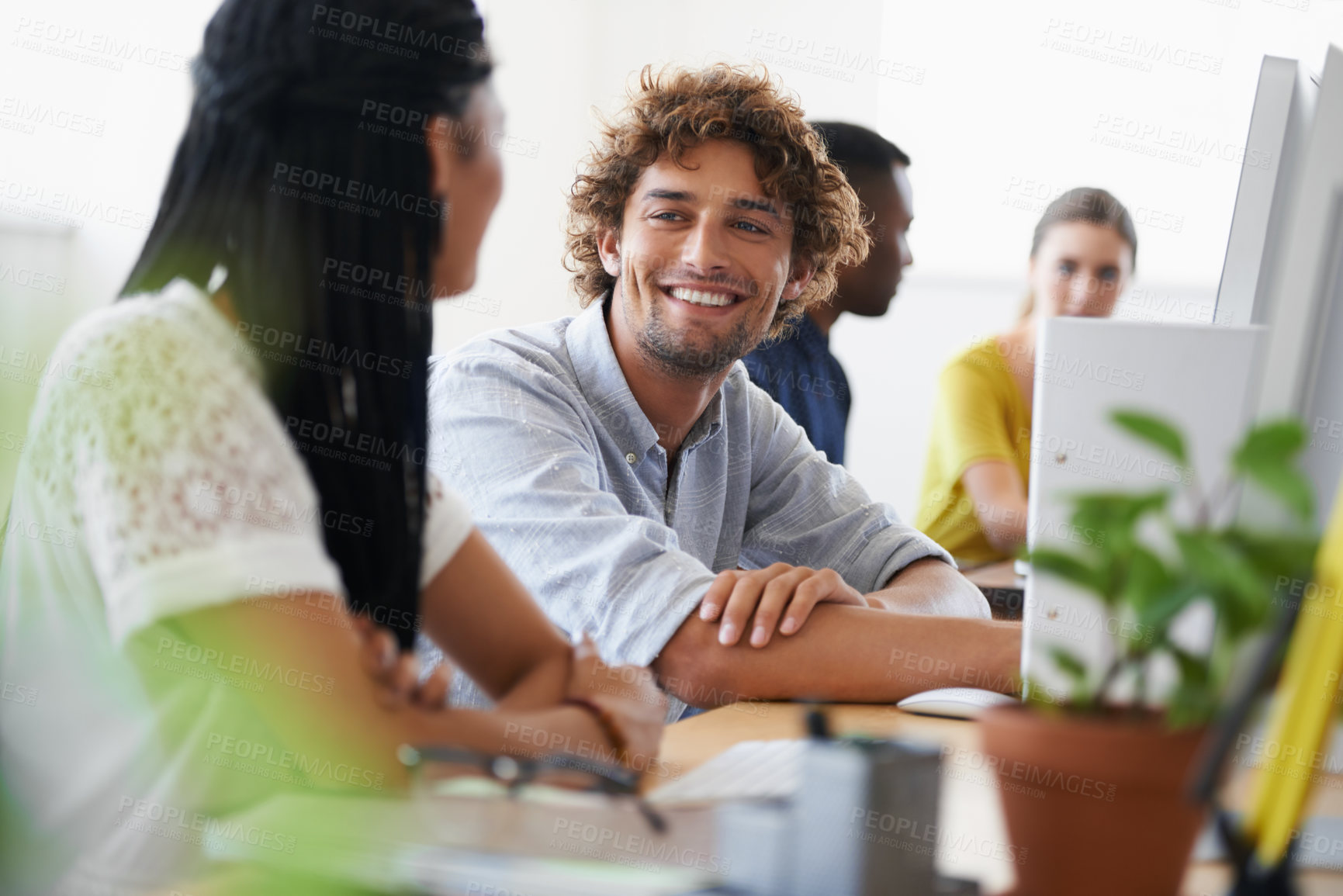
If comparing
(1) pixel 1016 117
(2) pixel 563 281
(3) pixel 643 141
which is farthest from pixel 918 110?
(3) pixel 643 141

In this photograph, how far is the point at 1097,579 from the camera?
17.4 inches

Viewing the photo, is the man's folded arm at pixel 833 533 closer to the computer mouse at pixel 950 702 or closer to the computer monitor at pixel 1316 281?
the computer mouse at pixel 950 702

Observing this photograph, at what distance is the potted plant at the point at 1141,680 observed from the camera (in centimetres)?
42

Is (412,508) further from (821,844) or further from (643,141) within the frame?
(643,141)

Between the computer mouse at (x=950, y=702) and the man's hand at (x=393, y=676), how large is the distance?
511 millimetres

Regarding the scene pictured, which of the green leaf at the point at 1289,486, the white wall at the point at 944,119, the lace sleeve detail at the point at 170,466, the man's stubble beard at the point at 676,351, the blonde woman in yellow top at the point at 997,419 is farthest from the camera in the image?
the white wall at the point at 944,119

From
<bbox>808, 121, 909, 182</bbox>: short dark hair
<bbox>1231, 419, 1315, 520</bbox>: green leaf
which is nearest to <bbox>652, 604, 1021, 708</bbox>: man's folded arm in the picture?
<bbox>1231, 419, 1315, 520</bbox>: green leaf

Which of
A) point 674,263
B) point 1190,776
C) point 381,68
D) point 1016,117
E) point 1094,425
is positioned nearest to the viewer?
point 1190,776

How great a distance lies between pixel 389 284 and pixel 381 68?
0.37ft

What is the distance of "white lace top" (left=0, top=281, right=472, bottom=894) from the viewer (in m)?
0.53

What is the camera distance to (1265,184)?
0.82 metres

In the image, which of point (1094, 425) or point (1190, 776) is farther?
point (1094, 425)

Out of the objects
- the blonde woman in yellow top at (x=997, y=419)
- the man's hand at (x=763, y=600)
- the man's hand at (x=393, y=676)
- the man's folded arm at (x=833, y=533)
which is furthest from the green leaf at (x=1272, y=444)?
the blonde woman in yellow top at (x=997, y=419)

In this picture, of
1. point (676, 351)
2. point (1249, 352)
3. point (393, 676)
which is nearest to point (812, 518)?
point (676, 351)
